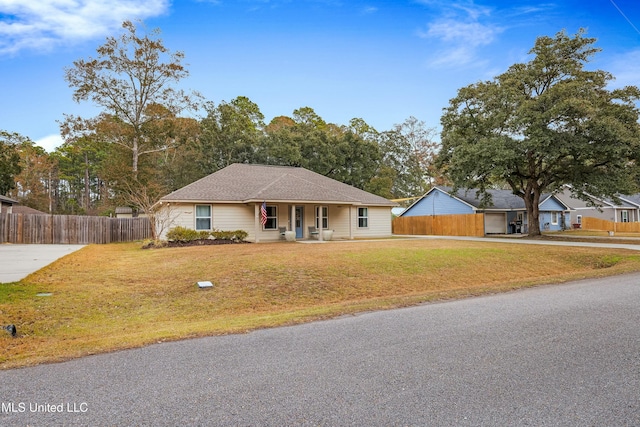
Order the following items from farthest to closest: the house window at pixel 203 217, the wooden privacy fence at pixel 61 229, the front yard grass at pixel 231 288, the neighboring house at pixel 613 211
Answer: the neighboring house at pixel 613 211, the wooden privacy fence at pixel 61 229, the house window at pixel 203 217, the front yard grass at pixel 231 288

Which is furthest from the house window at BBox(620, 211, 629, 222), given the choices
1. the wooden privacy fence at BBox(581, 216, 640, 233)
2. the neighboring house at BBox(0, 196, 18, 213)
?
the neighboring house at BBox(0, 196, 18, 213)

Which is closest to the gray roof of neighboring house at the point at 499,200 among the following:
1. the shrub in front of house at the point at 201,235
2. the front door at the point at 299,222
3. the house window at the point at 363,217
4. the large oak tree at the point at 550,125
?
the large oak tree at the point at 550,125

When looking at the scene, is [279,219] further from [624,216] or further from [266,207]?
[624,216]

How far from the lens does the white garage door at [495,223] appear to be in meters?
32.5

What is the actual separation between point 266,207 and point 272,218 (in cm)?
81

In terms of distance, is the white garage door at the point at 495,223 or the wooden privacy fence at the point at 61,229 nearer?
the wooden privacy fence at the point at 61,229

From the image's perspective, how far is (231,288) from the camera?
9859 millimetres

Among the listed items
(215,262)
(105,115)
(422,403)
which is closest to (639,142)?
(215,262)

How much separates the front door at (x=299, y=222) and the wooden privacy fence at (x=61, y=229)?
37.9 ft

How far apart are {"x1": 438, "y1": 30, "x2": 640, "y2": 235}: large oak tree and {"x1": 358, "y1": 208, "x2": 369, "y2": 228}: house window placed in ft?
20.6

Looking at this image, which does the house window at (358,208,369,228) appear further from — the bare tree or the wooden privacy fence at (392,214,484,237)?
the bare tree

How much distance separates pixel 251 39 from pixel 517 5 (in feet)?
43.7

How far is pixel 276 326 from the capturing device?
20.5 feet

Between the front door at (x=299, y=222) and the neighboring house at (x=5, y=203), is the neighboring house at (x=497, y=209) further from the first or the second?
the neighboring house at (x=5, y=203)
